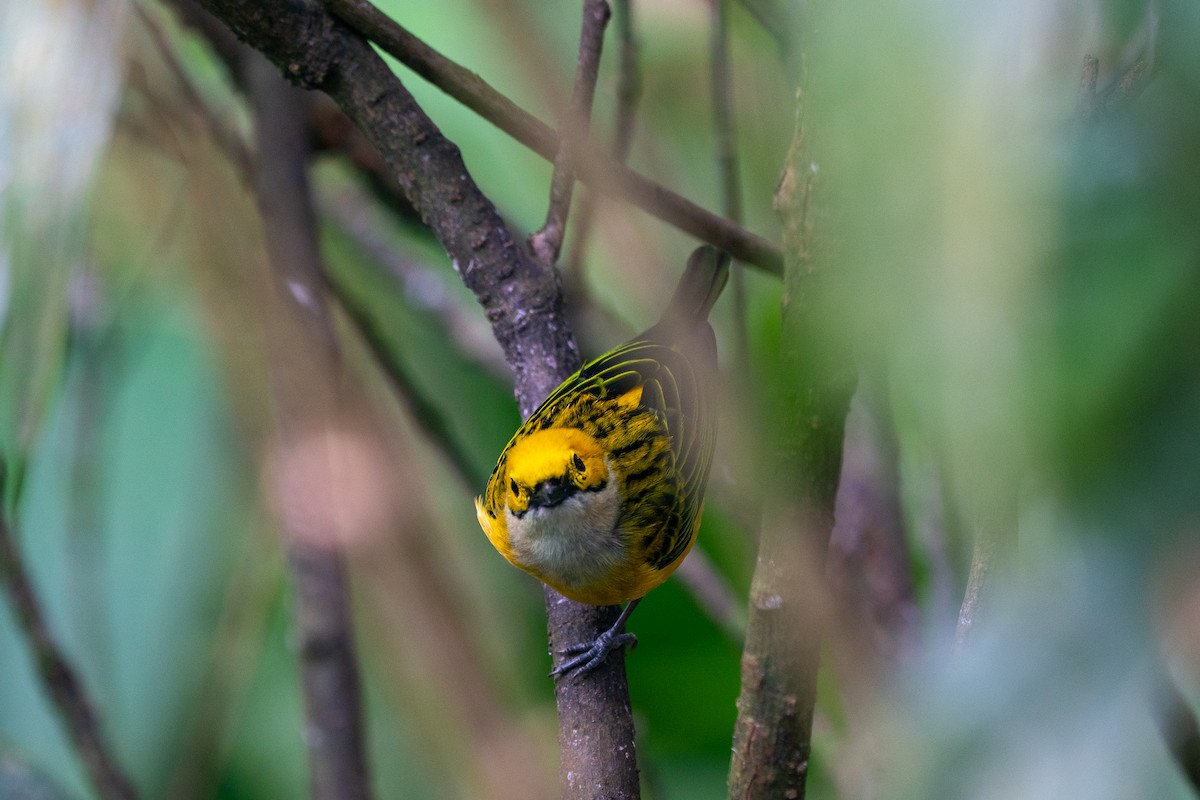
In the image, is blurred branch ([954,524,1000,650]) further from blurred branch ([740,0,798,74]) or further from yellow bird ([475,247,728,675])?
blurred branch ([740,0,798,74])

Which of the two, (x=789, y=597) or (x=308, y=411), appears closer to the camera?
(x=789, y=597)

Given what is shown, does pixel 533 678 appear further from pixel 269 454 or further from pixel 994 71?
pixel 994 71

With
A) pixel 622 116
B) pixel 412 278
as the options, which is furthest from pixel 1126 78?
pixel 412 278

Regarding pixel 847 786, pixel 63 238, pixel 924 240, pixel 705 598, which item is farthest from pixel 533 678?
pixel 924 240

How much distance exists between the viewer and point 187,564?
260 cm

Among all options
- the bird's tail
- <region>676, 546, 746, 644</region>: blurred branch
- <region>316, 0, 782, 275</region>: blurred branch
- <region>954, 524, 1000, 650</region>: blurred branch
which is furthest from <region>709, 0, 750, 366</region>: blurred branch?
<region>954, 524, 1000, 650</region>: blurred branch

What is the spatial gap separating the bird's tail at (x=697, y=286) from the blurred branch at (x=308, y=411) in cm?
67

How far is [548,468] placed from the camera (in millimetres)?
1744

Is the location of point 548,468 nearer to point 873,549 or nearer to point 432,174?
point 432,174

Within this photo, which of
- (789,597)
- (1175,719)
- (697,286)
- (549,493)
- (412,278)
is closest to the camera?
(1175,719)

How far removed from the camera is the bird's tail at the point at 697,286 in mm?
1974

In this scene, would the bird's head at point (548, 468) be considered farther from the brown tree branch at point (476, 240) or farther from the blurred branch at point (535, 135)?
the blurred branch at point (535, 135)

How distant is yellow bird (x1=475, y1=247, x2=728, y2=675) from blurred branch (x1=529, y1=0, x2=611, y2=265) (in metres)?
0.23

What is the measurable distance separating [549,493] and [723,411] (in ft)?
1.81
